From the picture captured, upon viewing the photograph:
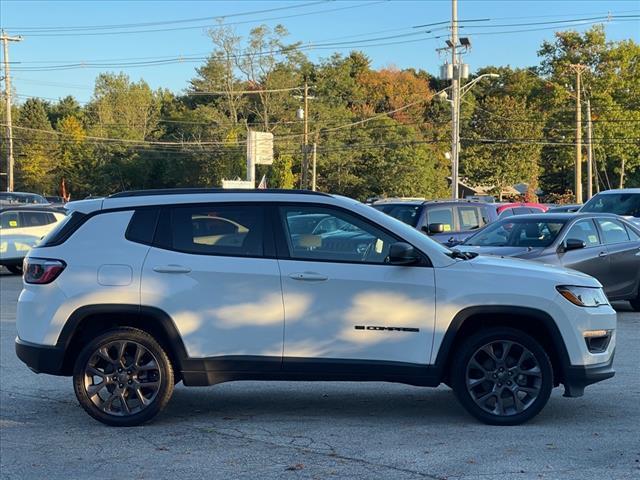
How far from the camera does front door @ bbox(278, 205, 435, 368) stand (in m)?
5.71

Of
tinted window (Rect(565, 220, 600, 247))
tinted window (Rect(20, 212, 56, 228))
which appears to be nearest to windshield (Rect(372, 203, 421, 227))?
tinted window (Rect(565, 220, 600, 247))

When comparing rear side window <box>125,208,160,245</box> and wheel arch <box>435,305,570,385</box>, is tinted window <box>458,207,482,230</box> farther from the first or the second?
rear side window <box>125,208,160,245</box>

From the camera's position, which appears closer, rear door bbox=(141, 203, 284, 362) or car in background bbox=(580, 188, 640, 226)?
rear door bbox=(141, 203, 284, 362)

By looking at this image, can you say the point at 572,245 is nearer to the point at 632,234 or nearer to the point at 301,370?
the point at 632,234

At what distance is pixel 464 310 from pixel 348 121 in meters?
62.9

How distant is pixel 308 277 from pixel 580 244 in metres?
6.72

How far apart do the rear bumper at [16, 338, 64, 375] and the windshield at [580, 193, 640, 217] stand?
14.3m

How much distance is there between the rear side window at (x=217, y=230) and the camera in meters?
5.89

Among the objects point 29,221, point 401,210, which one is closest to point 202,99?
point 29,221

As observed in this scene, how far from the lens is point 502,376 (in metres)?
5.80

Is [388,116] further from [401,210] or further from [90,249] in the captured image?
[90,249]

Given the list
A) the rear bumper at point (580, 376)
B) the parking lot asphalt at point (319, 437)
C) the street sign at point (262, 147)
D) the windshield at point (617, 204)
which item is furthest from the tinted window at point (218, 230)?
the street sign at point (262, 147)

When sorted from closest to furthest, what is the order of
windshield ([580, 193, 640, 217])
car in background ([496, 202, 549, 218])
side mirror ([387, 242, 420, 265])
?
side mirror ([387, 242, 420, 265]), windshield ([580, 193, 640, 217]), car in background ([496, 202, 549, 218])

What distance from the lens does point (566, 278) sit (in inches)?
230
